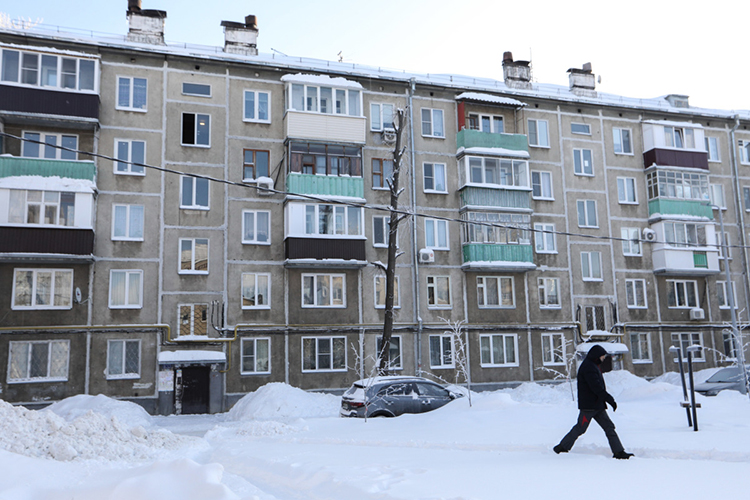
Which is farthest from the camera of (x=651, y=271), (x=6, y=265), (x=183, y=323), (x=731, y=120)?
(x=731, y=120)

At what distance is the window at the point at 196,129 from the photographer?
27.2 metres

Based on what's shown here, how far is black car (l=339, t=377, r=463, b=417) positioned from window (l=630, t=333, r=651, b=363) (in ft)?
56.2

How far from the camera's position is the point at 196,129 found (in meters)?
27.3

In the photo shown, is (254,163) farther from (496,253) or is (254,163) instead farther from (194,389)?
(496,253)

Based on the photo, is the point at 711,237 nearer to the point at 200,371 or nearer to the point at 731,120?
the point at 731,120

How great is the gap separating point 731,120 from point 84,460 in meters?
38.1

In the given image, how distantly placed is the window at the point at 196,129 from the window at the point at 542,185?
16.4 metres

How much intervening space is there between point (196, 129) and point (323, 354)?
11.4 meters

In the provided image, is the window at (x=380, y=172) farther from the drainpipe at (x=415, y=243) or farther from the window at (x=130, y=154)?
the window at (x=130, y=154)

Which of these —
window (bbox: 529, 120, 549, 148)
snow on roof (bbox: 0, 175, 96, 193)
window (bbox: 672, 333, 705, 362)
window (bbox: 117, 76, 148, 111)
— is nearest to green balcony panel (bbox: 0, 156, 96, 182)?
snow on roof (bbox: 0, 175, 96, 193)

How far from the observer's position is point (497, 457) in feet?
32.0

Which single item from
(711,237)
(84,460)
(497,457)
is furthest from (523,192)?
(84,460)

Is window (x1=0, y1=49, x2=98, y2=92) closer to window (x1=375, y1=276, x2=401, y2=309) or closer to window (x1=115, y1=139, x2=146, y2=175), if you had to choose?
window (x1=115, y1=139, x2=146, y2=175)

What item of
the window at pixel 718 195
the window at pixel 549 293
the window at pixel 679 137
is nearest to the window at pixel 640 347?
the window at pixel 549 293
